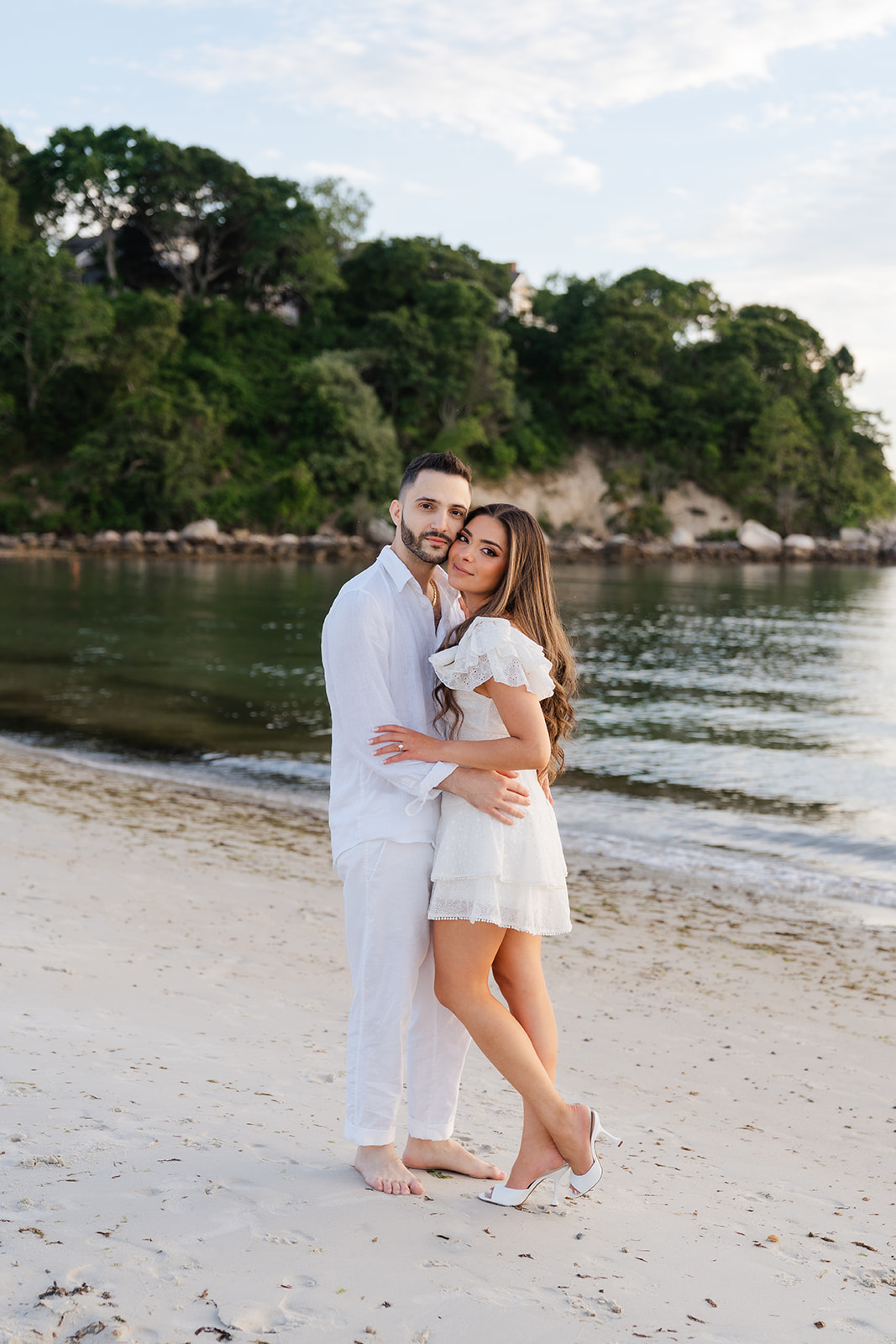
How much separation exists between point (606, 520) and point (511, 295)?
20.5 meters

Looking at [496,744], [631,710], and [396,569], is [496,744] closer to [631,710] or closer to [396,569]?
[396,569]

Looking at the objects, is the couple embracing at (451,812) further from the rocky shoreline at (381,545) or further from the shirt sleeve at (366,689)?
the rocky shoreline at (381,545)

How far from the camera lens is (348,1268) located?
2.79 metres

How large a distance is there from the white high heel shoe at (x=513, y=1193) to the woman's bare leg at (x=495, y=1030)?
83 mm

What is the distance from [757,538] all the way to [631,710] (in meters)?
59.0

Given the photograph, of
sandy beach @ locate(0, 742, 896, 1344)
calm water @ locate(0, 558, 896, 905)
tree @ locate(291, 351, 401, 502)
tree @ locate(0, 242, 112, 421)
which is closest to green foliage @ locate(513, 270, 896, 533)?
tree @ locate(291, 351, 401, 502)

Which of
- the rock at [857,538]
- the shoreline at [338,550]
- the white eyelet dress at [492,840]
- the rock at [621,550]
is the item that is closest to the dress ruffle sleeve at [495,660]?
the white eyelet dress at [492,840]

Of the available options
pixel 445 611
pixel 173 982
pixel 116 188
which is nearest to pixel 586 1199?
pixel 445 611

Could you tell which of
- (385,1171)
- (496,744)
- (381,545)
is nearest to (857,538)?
(381,545)

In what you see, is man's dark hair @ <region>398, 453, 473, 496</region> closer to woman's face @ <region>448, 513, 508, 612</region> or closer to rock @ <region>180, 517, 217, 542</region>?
woman's face @ <region>448, 513, 508, 612</region>

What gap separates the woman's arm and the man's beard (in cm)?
46

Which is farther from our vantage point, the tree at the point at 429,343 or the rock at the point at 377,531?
the tree at the point at 429,343

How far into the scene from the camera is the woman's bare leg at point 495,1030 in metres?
3.31

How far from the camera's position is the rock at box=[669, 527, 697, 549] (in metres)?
72.1
